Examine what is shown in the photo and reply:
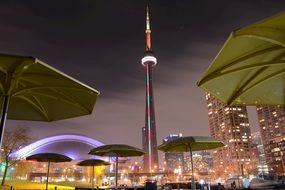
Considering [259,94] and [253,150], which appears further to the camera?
[253,150]

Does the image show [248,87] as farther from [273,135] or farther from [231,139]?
[273,135]

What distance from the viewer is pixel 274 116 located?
16438 centimetres

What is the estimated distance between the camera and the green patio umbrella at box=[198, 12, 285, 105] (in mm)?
5496

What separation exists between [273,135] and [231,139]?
2409cm

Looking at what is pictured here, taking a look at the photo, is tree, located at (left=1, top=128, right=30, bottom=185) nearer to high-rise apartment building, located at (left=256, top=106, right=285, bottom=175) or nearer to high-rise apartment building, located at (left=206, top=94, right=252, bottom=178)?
high-rise apartment building, located at (left=256, top=106, right=285, bottom=175)

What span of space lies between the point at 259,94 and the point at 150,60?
14466 cm

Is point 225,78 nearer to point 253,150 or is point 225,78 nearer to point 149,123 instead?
point 149,123

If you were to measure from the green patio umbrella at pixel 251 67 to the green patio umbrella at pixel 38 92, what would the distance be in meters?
3.99

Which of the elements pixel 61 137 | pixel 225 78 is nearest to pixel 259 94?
pixel 225 78

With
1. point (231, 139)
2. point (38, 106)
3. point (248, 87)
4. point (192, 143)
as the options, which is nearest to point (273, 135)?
point (231, 139)

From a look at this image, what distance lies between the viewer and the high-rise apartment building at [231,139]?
502ft

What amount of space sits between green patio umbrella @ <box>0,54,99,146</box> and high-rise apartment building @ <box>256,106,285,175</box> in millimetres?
129063

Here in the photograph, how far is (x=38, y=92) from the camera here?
31.1ft

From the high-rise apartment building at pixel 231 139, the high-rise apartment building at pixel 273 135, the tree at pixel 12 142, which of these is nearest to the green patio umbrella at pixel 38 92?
the tree at pixel 12 142
